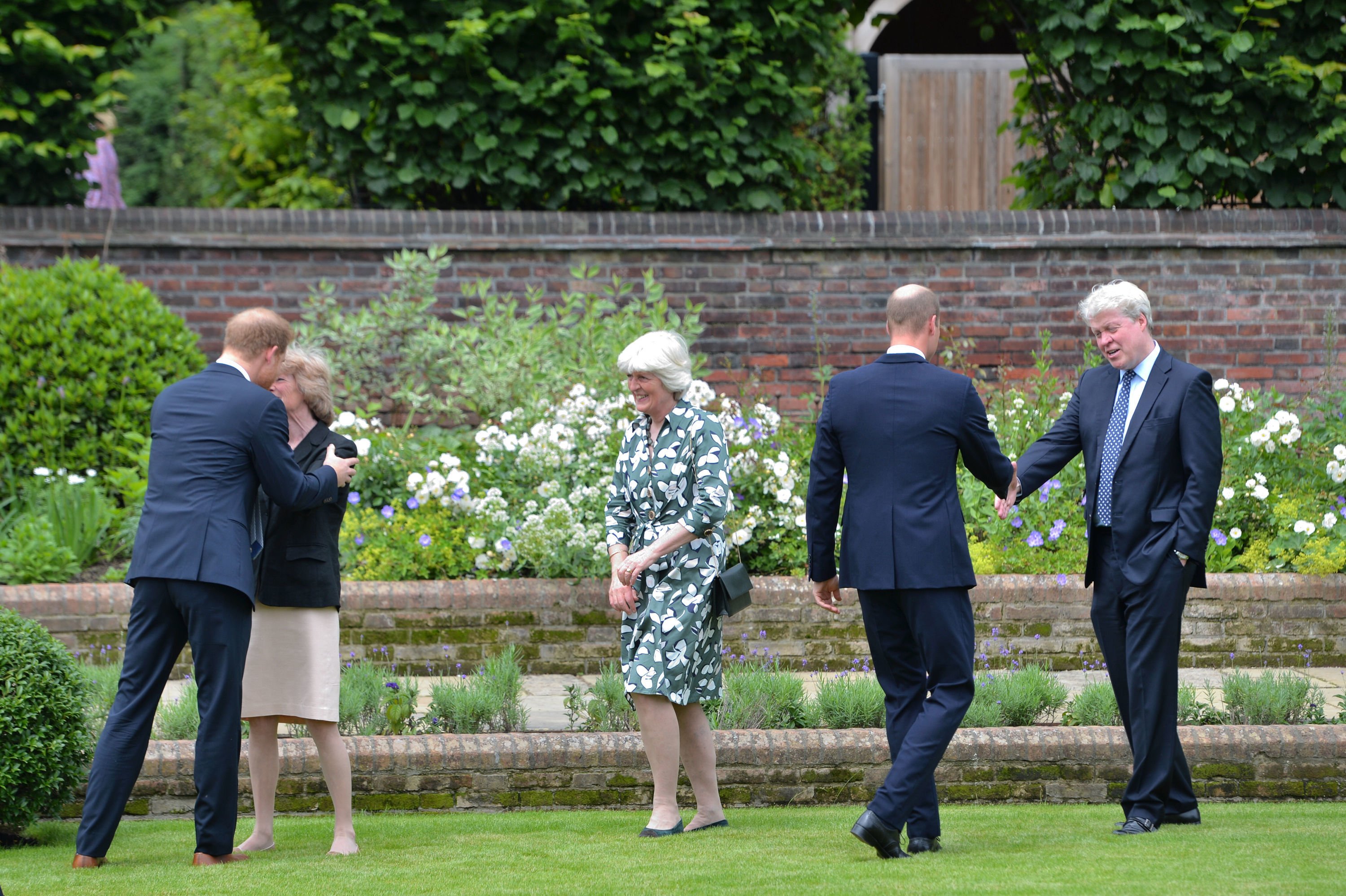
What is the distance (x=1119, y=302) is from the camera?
182 inches

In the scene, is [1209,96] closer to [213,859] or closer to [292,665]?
[292,665]

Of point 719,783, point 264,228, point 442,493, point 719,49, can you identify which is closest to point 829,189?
point 719,49

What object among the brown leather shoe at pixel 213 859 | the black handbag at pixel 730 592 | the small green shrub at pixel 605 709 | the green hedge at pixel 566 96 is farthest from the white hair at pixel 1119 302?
the green hedge at pixel 566 96

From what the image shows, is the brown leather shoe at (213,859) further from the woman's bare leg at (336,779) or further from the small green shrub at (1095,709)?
the small green shrub at (1095,709)

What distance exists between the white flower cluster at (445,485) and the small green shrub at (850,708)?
2.49 meters

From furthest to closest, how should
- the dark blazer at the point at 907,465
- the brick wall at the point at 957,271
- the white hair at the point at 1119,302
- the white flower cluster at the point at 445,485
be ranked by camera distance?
1. the brick wall at the point at 957,271
2. the white flower cluster at the point at 445,485
3. the white hair at the point at 1119,302
4. the dark blazer at the point at 907,465

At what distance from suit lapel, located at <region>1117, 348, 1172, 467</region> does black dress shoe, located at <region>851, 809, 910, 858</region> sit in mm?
1504

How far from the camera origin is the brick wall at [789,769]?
5.02m

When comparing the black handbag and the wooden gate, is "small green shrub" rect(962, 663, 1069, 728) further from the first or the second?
the wooden gate

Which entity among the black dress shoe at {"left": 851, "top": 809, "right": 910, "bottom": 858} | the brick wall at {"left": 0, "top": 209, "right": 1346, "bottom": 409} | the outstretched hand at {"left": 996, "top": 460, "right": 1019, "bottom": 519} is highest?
the brick wall at {"left": 0, "top": 209, "right": 1346, "bottom": 409}

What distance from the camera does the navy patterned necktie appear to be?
4.66 m

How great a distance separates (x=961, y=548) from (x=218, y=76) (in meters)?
15.5

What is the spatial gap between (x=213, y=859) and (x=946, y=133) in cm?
956

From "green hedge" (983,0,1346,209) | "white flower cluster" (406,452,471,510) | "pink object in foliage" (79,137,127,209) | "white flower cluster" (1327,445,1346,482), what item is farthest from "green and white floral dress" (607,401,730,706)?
"pink object in foliage" (79,137,127,209)
